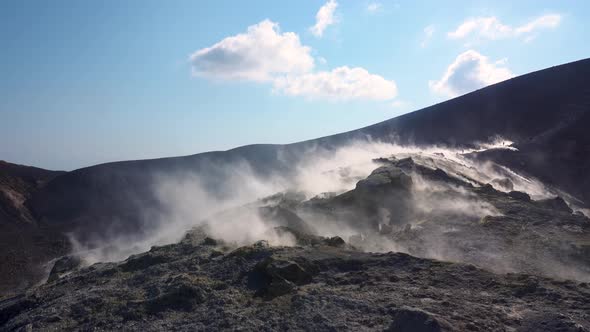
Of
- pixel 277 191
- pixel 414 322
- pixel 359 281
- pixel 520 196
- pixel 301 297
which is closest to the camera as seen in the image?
pixel 414 322

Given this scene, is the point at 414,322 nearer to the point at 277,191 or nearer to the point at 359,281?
the point at 359,281

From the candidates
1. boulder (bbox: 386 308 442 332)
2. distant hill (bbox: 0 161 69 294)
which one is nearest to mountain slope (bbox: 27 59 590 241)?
distant hill (bbox: 0 161 69 294)

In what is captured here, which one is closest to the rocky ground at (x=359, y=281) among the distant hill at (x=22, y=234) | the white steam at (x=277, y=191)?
the white steam at (x=277, y=191)

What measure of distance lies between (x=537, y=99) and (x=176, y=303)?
43.6m

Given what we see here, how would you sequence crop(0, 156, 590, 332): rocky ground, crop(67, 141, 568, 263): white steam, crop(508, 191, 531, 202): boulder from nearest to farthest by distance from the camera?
crop(0, 156, 590, 332): rocky ground → crop(67, 141, 568, 263): white steam → crop(508, 191, 531, 202): boulder

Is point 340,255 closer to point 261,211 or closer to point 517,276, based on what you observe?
point 517,276

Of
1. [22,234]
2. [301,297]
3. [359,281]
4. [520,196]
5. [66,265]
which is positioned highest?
[22,234]

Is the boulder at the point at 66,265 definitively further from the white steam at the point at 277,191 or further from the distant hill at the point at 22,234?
the distant hill at the point at 22,234

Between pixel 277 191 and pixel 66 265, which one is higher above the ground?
pixel 277 191

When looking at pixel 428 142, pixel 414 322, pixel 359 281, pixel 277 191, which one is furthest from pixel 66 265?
pixel 428 142

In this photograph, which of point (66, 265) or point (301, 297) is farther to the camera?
point (66, 265)

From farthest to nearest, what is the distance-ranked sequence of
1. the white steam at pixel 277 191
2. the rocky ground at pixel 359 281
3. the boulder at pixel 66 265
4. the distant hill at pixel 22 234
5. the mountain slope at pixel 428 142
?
the mountain slope at pixel 428 142 → the distant hill at pixel 22 234 → the boulder at pixel 66 265 → the white steam at pixel 277 191 → the rocky ground at pixel 359 281

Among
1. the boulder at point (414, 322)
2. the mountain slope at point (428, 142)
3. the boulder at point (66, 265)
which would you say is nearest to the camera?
the boulder at point (414, 322)

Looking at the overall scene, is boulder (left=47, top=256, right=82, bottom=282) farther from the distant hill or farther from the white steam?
the distant hill
